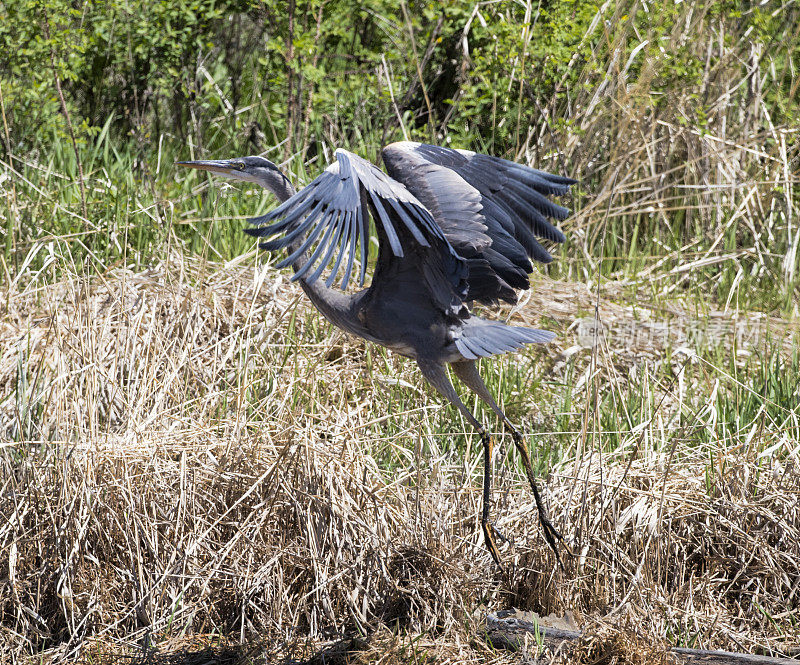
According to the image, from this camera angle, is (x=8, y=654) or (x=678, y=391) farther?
(x=678, y=391)

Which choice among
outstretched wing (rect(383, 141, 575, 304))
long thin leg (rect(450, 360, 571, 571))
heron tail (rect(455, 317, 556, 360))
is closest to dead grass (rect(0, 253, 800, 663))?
long thin leg (rect(450, 360, 571, 571))

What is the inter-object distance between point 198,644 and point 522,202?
193 centimetres

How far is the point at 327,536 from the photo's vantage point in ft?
11.5

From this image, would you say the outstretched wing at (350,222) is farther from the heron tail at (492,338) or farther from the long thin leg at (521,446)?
the long thin leg at (521,446)

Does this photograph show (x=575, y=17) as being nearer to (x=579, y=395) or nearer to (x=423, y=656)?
(x=579, y=395)

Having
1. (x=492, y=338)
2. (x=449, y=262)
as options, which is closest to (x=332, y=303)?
(x=449, y=262)

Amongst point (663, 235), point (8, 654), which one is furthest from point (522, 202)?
point (663, 235)

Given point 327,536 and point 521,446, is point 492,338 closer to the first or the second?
point 521,446

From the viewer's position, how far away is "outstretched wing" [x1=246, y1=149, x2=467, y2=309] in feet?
8.48

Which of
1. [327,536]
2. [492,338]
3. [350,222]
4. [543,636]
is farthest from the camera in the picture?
[327,536]

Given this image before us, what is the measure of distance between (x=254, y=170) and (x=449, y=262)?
31.4 inches

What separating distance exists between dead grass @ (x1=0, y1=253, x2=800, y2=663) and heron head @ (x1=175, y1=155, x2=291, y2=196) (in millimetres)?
788

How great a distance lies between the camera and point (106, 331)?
4293 millimetres

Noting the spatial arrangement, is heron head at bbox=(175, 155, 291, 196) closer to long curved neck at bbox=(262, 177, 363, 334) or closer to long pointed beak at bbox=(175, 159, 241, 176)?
long pointed beak at bbox=(175, 159, 241, 176)
